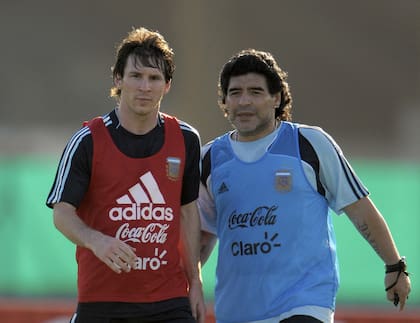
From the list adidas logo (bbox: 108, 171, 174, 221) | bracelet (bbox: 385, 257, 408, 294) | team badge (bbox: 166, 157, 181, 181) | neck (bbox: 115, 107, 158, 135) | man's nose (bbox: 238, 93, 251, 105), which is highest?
man's nose (bbox: 238, 93, 251, 105)

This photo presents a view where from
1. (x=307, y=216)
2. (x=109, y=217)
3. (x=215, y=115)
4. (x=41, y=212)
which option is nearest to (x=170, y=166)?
(x=109, y=217)

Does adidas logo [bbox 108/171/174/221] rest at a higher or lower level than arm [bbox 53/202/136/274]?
higher

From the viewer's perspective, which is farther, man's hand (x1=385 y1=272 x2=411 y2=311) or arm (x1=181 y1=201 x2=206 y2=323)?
man's hand (x1=385 y1=272 x2=411 y2=311)

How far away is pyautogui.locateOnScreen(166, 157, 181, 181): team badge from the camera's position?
18.6ft

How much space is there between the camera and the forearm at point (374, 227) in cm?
601

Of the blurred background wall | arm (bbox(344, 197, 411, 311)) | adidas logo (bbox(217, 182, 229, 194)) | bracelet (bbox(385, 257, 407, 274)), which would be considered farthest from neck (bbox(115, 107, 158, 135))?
the blurred background wall

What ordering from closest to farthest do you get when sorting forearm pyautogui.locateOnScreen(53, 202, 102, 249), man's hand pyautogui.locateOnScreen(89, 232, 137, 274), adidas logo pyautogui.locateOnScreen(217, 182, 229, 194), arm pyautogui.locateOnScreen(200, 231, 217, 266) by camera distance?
man's hand pyautogui.locateOnScreen(89, 232, 137, 274) < forearm pyautogui.locateOnScreen(53, 202, 102, 249) < adidas logo pyautogui.locateOnScreen(217, 182, 229, 194) < arm pyautogui.locateOnScreen(200, 231, 217, 266)

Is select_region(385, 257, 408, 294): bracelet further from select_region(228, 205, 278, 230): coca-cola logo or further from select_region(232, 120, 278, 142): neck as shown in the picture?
select_region(232, 120, 278, 142): neck

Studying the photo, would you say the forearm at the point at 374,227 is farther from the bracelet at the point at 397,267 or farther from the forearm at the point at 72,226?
the forearm at the point at 72,226

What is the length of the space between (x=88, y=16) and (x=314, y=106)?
4738 mm

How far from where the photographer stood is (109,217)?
5.55 metres

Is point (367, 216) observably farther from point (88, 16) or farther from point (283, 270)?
point (88, 16)

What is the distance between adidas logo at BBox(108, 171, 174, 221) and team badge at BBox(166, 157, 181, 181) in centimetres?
10

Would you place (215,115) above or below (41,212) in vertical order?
above
